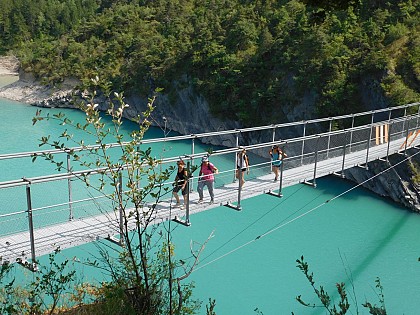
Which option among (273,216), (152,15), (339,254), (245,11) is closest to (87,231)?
(339,254)

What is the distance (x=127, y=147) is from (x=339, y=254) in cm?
943

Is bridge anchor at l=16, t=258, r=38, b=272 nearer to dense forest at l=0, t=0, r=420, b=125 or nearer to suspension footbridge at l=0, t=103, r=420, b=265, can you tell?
suspension footbridge at l=0, t=103, r=420, b=265

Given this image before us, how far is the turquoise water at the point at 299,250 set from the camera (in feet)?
32.1

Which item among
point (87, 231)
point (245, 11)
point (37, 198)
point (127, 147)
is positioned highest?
point (245, 11)

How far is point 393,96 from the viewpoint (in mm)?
15320

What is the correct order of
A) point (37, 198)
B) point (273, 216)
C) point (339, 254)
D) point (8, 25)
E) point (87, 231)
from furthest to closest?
point (8, 25)
point (273, 216)
point (339, 254)
point (37, 198)
point (87, 231)

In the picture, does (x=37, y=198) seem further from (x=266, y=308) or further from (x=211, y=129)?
(x=211, y=129)

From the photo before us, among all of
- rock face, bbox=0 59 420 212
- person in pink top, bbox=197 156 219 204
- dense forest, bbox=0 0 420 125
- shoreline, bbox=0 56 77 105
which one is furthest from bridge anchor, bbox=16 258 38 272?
shoreline, bbox=0 56 77 105

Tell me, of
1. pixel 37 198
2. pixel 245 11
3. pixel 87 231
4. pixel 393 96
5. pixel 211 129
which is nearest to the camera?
pixel 87 231

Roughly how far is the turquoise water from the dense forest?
145 inches

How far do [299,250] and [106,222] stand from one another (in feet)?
23.1

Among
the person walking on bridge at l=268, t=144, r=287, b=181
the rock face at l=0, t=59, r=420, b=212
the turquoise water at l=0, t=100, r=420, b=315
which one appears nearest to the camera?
the person walking on bridge at l=268, t=144, r=287, b=181

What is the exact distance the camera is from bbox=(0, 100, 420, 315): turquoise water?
9.78m

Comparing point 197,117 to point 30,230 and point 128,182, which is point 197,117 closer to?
point 30,230
